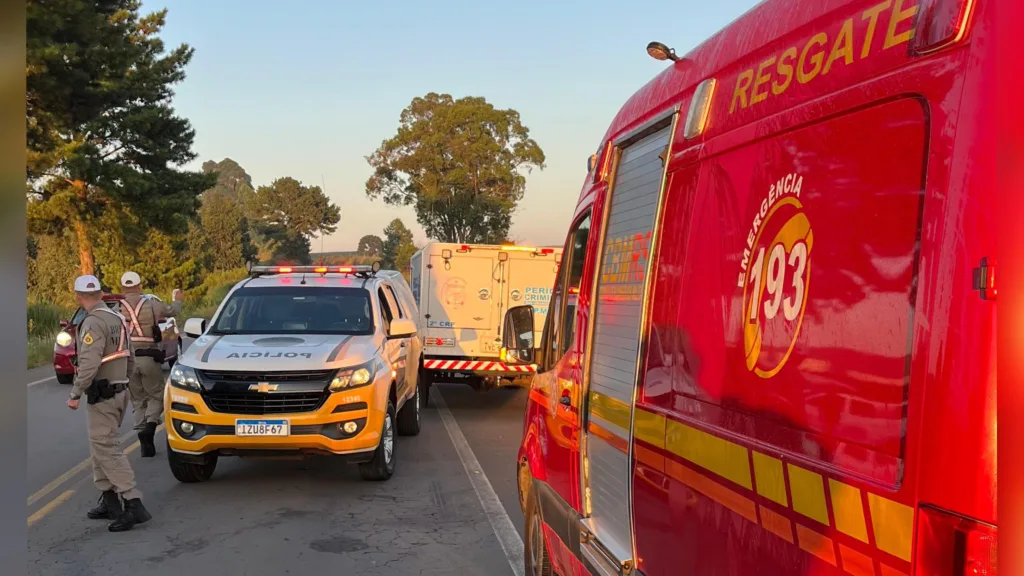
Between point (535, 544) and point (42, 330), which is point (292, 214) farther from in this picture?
point (535, 544)

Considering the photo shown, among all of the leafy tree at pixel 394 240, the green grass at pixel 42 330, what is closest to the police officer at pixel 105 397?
the green grass at pixel 42 330

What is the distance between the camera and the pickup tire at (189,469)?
24.6 ft

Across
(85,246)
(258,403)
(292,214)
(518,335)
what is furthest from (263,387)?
(292,214)

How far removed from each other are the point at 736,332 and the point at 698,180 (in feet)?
2.00

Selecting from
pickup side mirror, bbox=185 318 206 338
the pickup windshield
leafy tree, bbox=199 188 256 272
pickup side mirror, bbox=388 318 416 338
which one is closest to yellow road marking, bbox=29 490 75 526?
pickup side mirror, bbox=185 318 206 338

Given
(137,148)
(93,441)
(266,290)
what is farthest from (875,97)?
(137,148)

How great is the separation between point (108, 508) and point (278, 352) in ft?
6.15

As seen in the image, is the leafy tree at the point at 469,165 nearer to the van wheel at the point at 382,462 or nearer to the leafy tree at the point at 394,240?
the leafy tree at the point at 394,240

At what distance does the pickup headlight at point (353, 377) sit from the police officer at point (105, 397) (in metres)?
1.71

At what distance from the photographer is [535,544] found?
4.77 meters

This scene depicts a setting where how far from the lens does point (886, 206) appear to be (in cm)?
177

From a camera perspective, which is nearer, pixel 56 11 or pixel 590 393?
pixel 590 393

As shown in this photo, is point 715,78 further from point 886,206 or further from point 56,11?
point 56,11

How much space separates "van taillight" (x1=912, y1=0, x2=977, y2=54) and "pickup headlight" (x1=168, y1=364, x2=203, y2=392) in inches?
264
